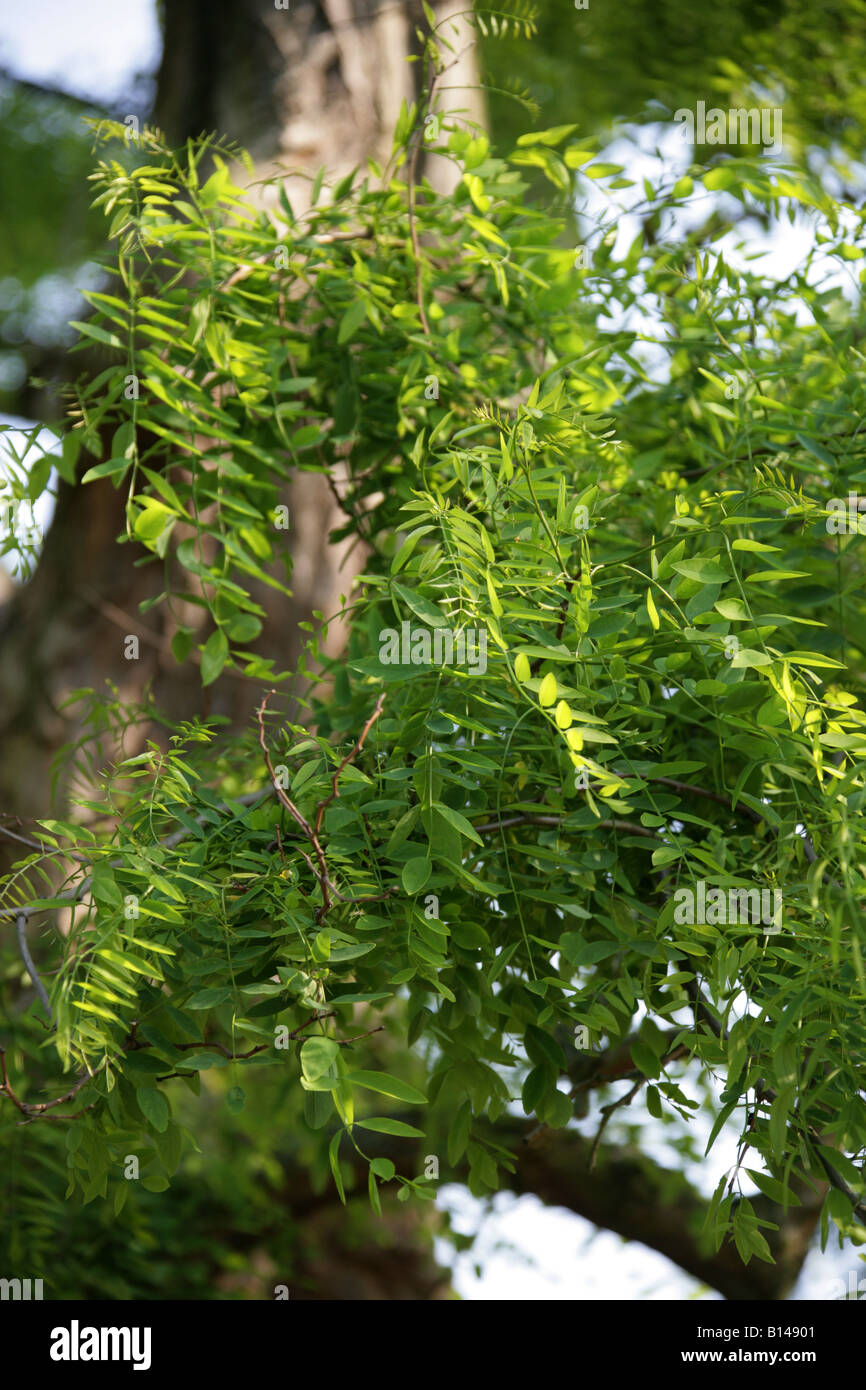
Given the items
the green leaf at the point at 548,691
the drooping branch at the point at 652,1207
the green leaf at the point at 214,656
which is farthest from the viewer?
the drooping branch at the point at 652,1207

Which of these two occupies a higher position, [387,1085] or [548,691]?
[548,691]

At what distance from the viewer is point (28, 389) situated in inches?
136

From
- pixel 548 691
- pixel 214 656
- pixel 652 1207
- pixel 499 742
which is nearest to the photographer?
pixel 548 691

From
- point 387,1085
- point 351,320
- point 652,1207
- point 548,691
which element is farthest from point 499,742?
point 652,1207

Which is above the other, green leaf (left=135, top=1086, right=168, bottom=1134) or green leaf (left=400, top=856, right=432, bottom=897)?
green leaf (left=400, top=856, right=432, bottom=897)

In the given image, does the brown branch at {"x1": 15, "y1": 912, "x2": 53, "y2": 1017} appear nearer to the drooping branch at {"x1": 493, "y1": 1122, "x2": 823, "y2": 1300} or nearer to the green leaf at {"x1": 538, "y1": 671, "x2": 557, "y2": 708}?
the green leaf at {"x1": 538, "y1": 671, "x2": 557, "y2": 708}

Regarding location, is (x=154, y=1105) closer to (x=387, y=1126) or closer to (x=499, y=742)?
(x=387, y=1126)

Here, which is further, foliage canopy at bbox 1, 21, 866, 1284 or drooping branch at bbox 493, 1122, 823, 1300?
drooping branch at bbox 493, 1122, 823, 1300

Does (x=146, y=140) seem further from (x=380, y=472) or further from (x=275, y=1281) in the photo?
(x=275, y=1281)

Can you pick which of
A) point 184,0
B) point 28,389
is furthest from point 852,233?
point 28,389

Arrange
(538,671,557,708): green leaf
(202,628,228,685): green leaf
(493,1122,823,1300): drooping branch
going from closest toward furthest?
1. (538,671,557,708): green leaf
2. (202,628,228,685): green leaf
3. (493,1122,823,1300): drooping branch

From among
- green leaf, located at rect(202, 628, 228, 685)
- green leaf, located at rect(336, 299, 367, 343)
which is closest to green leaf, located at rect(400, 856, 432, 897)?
green leaf, located at rect(202, 628, 228, 685)

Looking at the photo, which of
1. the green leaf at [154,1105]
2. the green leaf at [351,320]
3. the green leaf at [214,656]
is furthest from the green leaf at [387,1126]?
the green leaf at [351,320]

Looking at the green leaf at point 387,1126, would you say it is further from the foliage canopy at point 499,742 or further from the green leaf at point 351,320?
the green leaf at point 351,320
